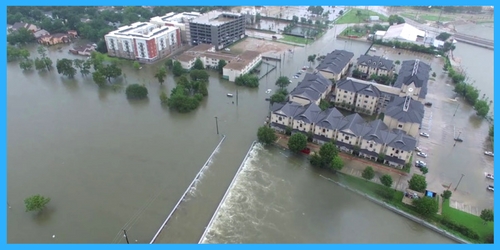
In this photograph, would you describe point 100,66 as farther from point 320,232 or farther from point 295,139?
point 320,232

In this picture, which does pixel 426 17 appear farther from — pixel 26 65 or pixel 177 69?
pixel 26 65

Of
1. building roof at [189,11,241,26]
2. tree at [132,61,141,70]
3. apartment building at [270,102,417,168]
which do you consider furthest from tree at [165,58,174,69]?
apartment building at [270,102,417,168]

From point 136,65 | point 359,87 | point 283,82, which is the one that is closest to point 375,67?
point 359,87

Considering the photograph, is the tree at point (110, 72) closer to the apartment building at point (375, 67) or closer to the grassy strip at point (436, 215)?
the grassy strip at point (436, 215)

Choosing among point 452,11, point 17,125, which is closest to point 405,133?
point 17,125

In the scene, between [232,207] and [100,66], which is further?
[100,66]
